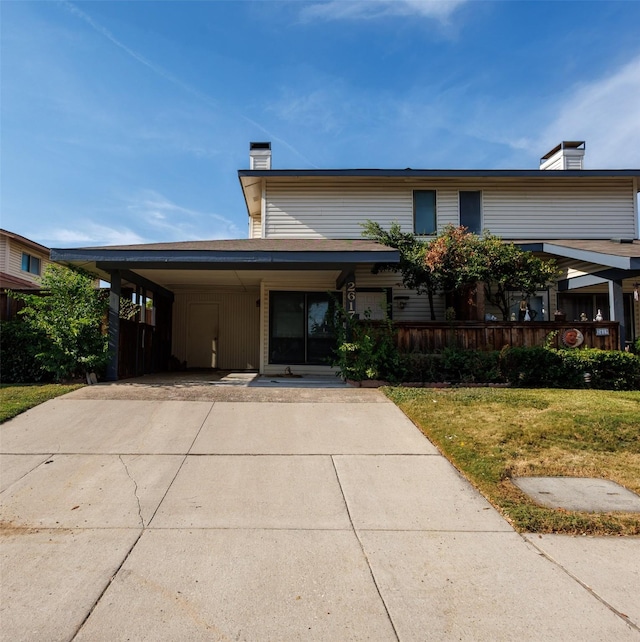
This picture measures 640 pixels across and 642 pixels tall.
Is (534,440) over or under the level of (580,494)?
over

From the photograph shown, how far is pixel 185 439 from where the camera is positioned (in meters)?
6.22

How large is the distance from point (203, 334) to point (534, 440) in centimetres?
1131

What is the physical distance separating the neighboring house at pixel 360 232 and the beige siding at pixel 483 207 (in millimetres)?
28

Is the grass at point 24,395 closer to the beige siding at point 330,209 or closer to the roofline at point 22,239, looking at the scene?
the beige siding at point 330,209

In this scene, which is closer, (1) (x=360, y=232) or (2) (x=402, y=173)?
(2) (x=402, y=173)

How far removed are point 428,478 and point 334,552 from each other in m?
1.82

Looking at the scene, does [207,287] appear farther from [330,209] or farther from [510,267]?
[510,267]

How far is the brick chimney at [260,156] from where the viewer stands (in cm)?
1480

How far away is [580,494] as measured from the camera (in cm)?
465

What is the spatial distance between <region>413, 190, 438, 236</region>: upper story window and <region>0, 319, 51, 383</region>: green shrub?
972cm

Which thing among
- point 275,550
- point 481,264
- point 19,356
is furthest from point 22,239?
point 275,550

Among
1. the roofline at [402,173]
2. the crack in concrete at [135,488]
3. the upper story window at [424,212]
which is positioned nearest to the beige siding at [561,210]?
the roofline at [402,173]

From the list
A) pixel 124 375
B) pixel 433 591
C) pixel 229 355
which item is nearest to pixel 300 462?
pixel 433 591

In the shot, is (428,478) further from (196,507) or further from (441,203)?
(441,203)
